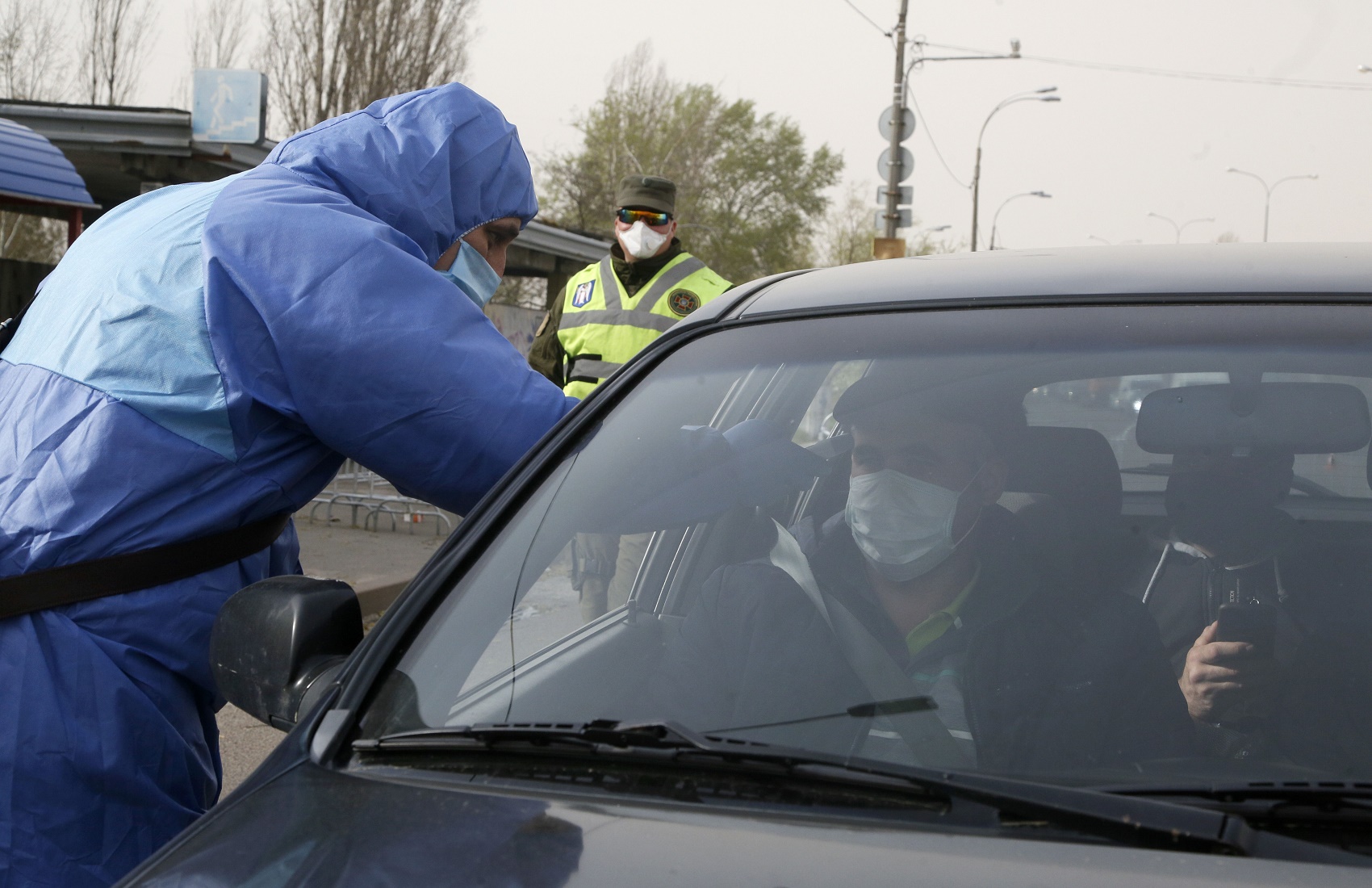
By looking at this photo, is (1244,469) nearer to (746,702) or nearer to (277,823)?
(746,702)

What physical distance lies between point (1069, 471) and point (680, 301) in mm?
4183

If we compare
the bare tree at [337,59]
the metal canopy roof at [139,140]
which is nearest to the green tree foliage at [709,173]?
the bare tree at [337,59]

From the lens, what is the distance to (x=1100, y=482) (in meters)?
1.54

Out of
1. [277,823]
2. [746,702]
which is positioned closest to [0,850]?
[277,823]

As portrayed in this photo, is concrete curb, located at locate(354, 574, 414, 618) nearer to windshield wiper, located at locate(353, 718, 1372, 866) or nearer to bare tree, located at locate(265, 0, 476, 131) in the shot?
windshield wiper, located at locate(353, 718, 1372, 866)

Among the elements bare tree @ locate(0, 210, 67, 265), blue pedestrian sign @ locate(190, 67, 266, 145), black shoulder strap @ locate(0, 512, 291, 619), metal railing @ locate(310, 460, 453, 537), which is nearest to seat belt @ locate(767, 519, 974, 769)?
black shoulder strap @ locate(0, 512, 291, 619)

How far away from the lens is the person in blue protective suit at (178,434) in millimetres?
1810

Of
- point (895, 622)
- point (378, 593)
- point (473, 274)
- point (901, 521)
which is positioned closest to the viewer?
point (895, 622)

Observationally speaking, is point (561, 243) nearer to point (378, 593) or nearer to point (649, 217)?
point (378, 593)

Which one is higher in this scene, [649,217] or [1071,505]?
[649,217]

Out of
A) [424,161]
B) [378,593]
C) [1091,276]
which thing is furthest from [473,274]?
[378,593]

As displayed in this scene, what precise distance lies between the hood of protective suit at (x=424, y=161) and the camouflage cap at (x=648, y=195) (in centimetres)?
347

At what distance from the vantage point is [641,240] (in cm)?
596

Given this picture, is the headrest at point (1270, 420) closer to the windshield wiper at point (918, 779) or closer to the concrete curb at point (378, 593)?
the windshield wiper at point (918, 779)
